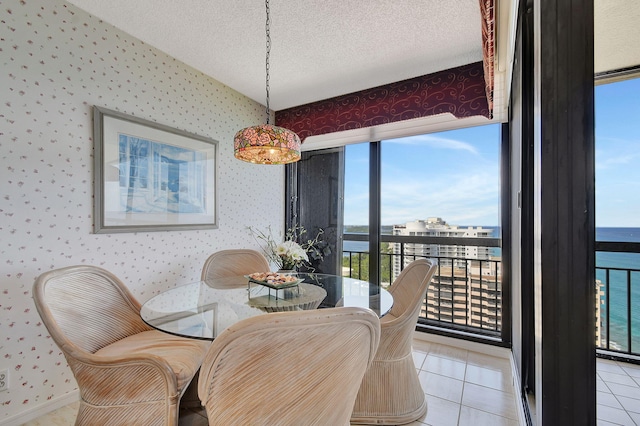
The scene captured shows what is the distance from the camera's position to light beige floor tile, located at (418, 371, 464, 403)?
2.03 metres

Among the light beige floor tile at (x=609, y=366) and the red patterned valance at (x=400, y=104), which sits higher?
the red patterned valance at (x=400, y=104)

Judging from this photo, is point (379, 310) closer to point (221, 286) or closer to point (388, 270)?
point (221, 286)

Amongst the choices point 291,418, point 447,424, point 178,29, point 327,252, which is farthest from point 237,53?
point 447,424

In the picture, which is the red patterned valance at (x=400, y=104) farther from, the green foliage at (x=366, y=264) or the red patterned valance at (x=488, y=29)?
the green foliage at (x=366, y=264)

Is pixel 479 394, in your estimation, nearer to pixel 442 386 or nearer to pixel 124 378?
pixel 442 386

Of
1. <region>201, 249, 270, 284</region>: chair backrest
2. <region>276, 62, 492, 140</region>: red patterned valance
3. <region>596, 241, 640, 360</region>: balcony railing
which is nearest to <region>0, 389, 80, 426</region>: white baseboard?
<region>201, 249, 270, 284</region>: chair backrest

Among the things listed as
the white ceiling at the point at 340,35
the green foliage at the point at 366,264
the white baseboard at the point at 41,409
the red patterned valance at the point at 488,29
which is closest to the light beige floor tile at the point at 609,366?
the green foliage at the point at 366,264

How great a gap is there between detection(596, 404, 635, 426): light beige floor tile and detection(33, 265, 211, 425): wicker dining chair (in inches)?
90.8

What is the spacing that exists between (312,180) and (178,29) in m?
2.10

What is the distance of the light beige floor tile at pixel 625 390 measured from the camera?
1858mm

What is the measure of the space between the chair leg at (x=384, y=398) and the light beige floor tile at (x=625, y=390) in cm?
137

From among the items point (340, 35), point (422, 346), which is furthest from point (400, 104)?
point (422, 346)

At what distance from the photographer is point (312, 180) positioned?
149 inches

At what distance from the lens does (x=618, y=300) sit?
265cm
